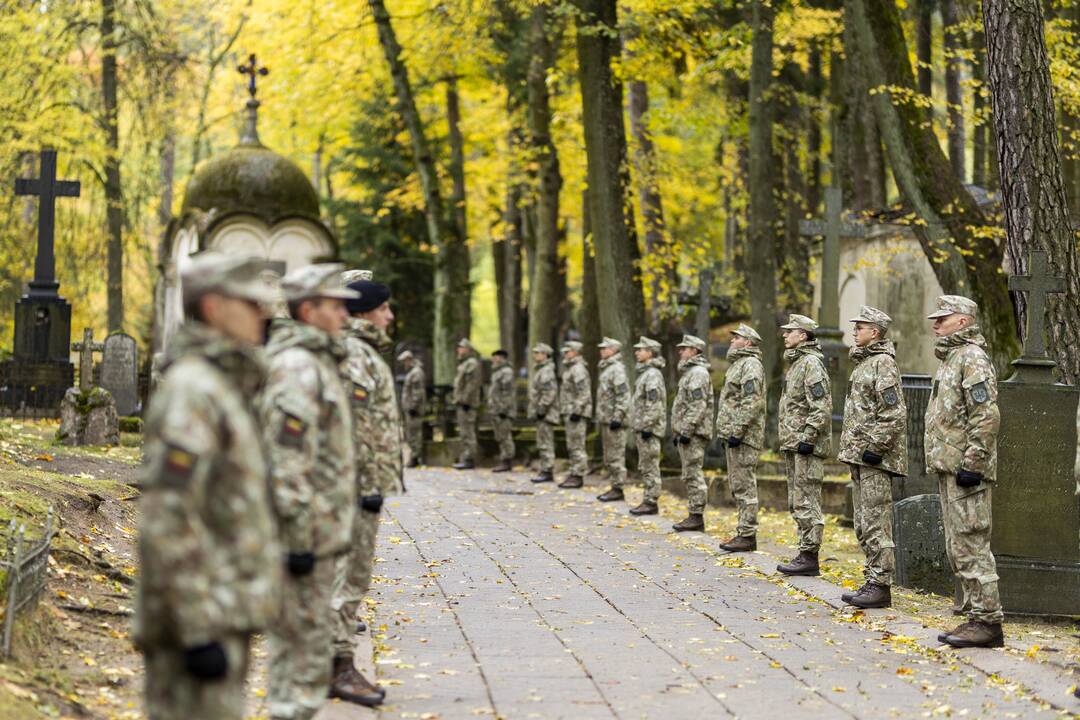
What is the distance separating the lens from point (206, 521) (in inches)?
179

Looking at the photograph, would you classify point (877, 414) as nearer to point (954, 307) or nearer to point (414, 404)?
point (954, 307)

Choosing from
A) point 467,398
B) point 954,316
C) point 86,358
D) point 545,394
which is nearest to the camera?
point 954,316

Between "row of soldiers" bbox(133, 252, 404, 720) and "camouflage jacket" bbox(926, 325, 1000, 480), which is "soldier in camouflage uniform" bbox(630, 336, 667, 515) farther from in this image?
"row of soldiers" bbox(133, 252, 404, 720)

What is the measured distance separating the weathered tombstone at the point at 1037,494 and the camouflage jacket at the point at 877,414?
0.87 meters

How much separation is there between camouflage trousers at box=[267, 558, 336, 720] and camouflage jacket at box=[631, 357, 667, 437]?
37.5 feet

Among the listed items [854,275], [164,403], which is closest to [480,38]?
[854,275]

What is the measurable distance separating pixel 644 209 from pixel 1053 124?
15.8 meters

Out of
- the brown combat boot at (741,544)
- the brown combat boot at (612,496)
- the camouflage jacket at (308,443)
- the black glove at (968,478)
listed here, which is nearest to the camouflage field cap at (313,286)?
the camouflage jacket at (308,443)

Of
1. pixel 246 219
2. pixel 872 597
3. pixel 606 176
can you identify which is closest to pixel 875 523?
pixel 872 597

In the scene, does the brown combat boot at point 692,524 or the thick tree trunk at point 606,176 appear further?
the thick tree trunk at point 606,176

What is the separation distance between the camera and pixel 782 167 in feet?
99.0

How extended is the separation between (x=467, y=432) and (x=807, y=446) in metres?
13.3

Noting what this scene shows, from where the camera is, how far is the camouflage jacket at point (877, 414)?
10852 mm

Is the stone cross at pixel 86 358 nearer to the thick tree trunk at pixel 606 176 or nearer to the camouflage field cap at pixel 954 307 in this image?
the thick tree trunk at pixel 606 176
